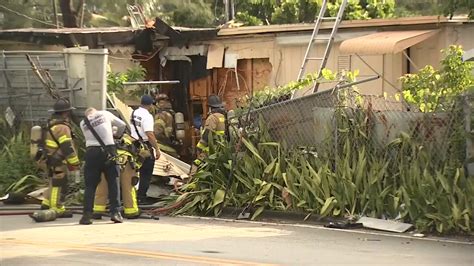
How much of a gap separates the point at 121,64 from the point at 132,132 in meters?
6.02

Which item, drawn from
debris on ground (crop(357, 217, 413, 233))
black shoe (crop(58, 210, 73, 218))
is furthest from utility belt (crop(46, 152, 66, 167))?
debris on ground (crop(357, 217, 413, 233))

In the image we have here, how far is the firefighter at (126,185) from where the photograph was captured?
11938 mm

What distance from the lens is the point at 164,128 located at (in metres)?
15.3

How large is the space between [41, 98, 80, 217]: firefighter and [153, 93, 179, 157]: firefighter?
336cm

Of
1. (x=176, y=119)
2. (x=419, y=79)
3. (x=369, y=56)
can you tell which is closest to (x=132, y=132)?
(x=176, y=119)

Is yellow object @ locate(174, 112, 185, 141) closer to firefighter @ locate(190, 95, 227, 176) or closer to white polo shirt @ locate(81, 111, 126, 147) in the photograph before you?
firefighter @ locate(190, 95, 227, 176)

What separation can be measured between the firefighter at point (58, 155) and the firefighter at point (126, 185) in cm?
50

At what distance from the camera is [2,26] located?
32250 millimetres

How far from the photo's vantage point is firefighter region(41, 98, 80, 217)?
1176 cm

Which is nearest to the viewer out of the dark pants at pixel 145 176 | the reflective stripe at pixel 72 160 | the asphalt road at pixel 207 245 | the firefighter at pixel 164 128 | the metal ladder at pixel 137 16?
the asphalt road at pixel 207 245

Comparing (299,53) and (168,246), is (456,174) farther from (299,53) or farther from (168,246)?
(299,53)

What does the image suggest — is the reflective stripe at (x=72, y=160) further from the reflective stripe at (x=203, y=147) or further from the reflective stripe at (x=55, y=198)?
the reflective stripe at (x=203, y=147)

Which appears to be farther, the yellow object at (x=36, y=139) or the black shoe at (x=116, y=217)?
the yellow object at (x=36, y=139)

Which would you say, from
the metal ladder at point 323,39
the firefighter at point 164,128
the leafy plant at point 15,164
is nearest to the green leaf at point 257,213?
the firefighter at point 164,128
